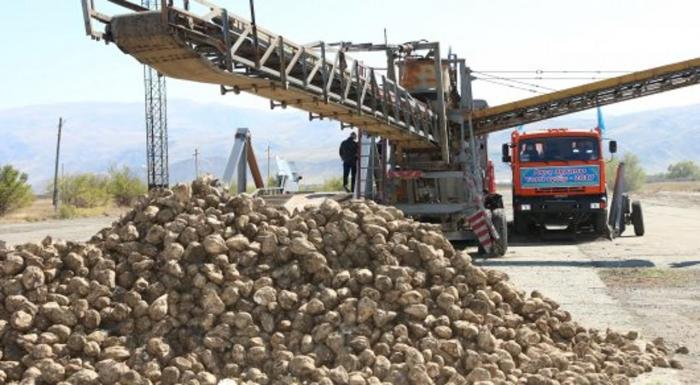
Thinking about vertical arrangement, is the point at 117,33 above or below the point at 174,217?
above

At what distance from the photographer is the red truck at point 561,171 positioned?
19047 mm

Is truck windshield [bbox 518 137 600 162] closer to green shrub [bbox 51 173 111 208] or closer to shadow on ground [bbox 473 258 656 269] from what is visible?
shadow on ground [bbox 473 258 656 269]

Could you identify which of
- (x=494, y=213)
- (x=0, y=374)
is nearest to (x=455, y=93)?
(x=494, y=213)

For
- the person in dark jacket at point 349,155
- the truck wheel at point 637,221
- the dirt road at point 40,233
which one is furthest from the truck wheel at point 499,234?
the dirt road at point 40,233

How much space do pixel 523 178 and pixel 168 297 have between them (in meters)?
13.0

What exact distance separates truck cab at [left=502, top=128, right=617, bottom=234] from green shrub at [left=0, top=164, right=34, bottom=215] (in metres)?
29.3

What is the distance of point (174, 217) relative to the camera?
339 inches

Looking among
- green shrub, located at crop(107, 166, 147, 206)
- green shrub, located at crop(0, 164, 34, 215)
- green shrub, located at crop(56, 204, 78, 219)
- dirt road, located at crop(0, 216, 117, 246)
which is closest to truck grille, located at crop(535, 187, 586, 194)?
dirt road, located at crop(0, 216, 117, 246)

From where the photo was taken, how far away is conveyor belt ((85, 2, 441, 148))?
9.34 metres

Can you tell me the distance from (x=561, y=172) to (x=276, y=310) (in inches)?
504

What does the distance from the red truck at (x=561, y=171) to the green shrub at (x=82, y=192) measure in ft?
112

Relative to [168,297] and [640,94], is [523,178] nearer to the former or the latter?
[640,94]

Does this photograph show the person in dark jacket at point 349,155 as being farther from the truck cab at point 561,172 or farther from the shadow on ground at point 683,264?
the shadow on ground at point 683,264

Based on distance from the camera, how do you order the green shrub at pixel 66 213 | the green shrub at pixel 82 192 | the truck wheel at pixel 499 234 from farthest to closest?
the green shrub at pixel 82 192 → the green shrub at pixel 66 213 → the truck wheel at pixel 499 234
